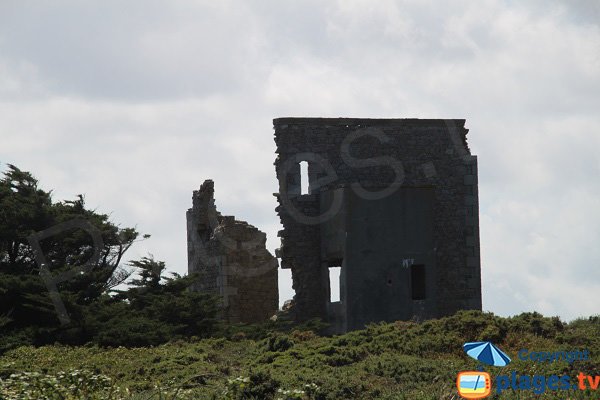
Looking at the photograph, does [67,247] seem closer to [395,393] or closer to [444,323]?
[444,323]

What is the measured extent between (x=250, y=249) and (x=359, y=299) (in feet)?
14.9

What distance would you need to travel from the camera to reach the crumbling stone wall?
28062 millimetres

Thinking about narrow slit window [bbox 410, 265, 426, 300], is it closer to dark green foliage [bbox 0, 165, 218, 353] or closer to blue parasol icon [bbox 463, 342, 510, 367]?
dark green foliage [bbox 0, 165, 218, 353]

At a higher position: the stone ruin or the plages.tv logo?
the stone ruin

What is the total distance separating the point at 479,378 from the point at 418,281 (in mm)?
12342

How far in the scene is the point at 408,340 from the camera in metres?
18.6

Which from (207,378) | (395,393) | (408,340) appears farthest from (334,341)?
(395,393)

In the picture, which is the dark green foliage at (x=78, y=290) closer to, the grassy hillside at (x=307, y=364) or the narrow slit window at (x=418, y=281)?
the grassy hillside at (x=307, y=364)

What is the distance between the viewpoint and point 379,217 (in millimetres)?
25250

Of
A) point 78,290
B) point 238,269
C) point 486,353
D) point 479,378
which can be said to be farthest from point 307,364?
point 238,269

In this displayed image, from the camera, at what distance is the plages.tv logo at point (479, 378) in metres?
12.8

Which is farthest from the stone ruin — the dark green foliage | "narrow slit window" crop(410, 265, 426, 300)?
the dark green foliage

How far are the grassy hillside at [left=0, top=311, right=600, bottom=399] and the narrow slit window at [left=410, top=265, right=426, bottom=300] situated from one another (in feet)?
15.0

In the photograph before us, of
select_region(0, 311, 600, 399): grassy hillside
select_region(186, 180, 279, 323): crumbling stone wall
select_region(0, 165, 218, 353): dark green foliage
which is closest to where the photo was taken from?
select_region(0, 311, 600, 399): grassy hillside
